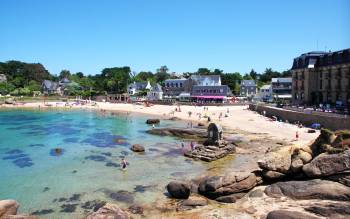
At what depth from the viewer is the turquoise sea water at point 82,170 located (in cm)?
2358

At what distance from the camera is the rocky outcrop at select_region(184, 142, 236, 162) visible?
3547 centimetres

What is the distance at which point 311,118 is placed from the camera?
52406mm

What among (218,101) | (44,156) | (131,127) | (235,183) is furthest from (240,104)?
(235,183)

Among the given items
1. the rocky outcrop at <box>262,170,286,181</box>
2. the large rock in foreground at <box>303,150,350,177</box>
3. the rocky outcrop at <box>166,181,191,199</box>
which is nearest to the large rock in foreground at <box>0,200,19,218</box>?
the rocky outcrop at <box>166,181,191,199</box>

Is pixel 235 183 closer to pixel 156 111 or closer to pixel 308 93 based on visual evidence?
pixel 308 93

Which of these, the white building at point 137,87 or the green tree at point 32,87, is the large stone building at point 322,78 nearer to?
the white building at point 137,87

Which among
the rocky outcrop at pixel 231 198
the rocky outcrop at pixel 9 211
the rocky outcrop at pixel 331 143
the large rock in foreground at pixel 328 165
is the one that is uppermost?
the rocky outcrop at pixel 331 143

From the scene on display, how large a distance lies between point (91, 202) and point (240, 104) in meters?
81.7

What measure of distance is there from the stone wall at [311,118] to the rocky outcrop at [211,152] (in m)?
15.9

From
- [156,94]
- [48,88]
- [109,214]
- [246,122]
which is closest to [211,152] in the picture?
[109,214]

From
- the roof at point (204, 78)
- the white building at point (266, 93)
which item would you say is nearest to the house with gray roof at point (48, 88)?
the roof at point (204, 78)

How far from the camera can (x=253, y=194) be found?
2183 cm

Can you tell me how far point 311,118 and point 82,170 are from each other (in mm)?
37079

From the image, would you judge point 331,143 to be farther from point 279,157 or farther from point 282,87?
point 282,87
